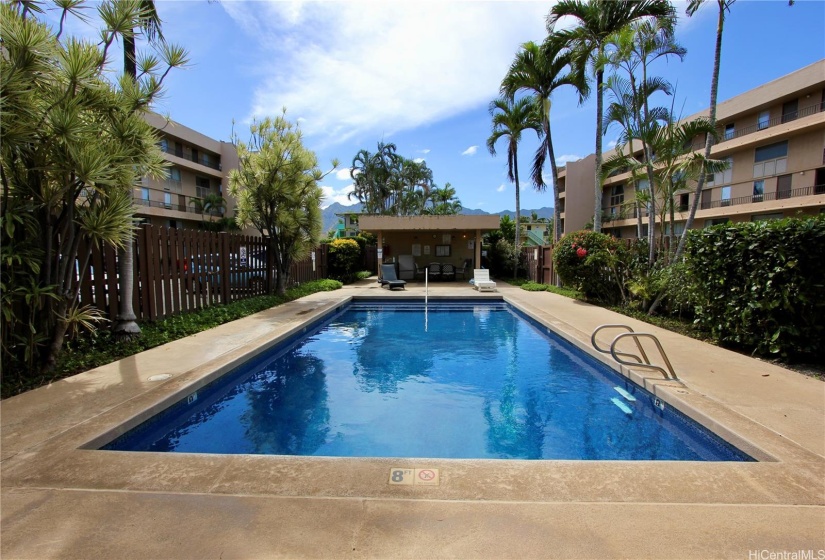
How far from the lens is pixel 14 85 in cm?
395

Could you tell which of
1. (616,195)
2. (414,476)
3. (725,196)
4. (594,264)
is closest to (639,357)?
(414,476)

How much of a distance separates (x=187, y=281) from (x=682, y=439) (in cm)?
917

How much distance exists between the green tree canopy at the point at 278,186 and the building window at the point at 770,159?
87.7ft

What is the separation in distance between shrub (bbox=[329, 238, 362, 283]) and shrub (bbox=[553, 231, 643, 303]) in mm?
10082

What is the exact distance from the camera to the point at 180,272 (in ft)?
27.6

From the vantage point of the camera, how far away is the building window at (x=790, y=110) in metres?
22.4

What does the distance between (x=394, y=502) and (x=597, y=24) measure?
15.6m

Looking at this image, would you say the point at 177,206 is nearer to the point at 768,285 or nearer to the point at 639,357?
the point at 639,357

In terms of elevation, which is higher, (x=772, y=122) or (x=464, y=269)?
(x=772, y=122)

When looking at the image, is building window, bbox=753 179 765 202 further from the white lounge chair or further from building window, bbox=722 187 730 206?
the white lounge chair

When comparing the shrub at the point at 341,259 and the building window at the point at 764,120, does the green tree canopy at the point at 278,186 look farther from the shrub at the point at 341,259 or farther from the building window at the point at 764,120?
the building window at the point at 764,120

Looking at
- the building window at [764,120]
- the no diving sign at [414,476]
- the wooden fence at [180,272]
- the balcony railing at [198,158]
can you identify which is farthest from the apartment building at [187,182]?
the building window at [764,120]

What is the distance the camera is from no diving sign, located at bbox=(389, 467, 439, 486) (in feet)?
8.65

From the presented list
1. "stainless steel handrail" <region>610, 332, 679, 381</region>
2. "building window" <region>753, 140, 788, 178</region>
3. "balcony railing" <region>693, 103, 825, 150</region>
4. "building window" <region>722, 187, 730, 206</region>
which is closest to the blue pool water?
"stainless steel handrail" <region>610, 332, 679, 381</region>
